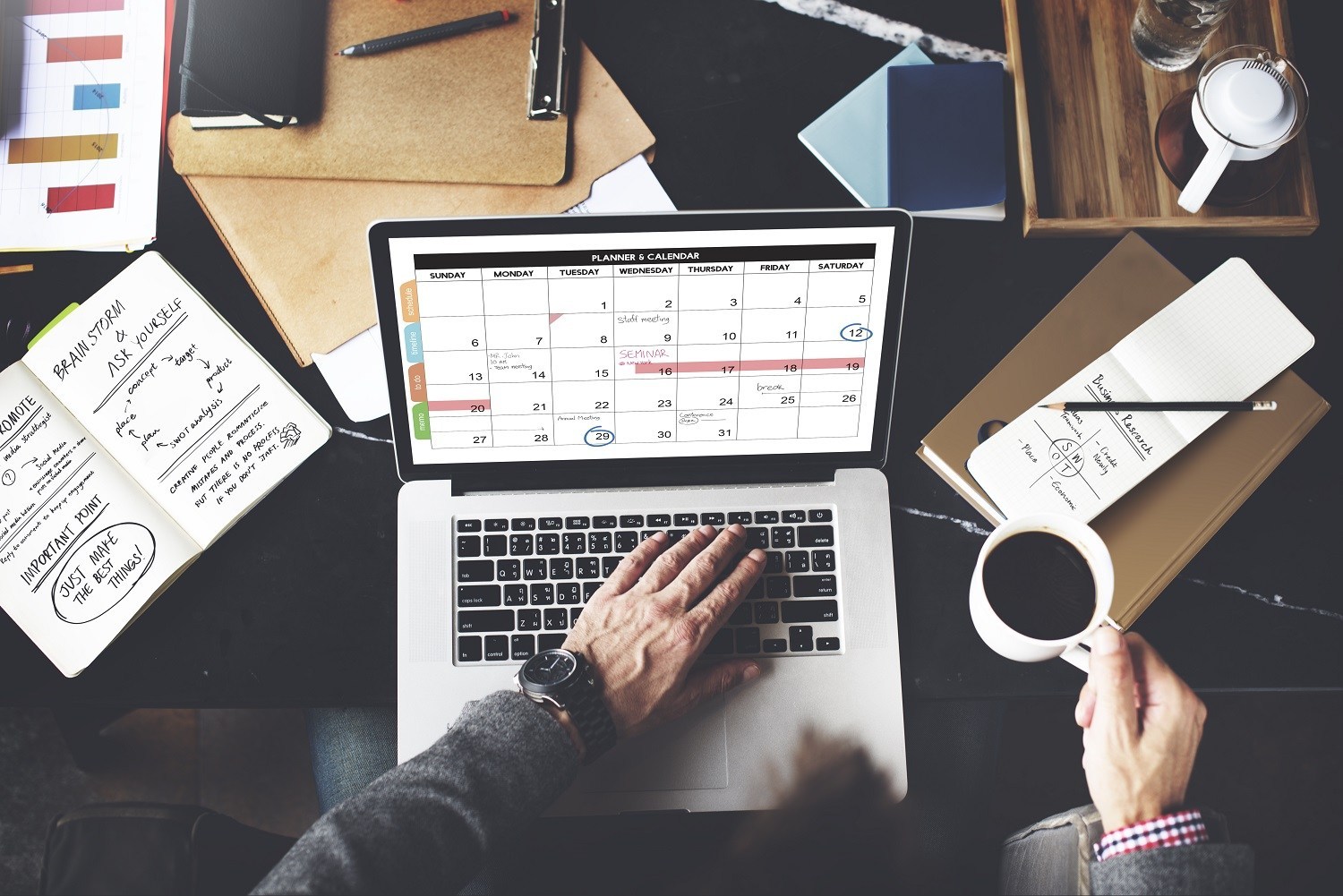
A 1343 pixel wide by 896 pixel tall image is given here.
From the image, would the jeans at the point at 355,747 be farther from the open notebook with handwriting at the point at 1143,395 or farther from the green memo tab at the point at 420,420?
the open notebook with handwriting at the point at 1143,395

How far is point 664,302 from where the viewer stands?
2.88 ft

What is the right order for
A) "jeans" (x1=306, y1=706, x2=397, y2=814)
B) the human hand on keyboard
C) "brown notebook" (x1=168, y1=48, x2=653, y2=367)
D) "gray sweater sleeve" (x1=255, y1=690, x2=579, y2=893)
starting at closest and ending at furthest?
"gray sweater sleeve" (x1=255, y1=690, x2=579, y2=893) → the human hand on keyboard → "brown notebook" (x1=168, y1=48, x2=653, y2=367) → "jeans" (x1=306, y1=706, x2=397, y2=814)

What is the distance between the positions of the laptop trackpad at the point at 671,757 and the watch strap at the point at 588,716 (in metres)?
0.04

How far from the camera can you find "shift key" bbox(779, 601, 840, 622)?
0.94m

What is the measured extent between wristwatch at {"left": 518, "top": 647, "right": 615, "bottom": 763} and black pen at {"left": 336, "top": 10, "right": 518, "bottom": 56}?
66cm

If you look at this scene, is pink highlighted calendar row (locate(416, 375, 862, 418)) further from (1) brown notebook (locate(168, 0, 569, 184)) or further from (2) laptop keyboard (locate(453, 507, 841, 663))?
(1) brown notebook (locate(168, 0, 569, 184))

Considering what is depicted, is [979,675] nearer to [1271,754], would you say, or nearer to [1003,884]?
[1003,884]

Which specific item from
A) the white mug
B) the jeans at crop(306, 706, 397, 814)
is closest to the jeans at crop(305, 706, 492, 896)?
the jeans at crop(306, 706, 397, 814)

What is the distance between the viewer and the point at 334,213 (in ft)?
3.39

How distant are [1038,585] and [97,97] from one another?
111 centimetres

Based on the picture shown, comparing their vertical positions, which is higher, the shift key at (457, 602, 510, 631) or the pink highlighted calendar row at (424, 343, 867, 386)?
the pink highlighted calendar row at (424, 343, 867, 386)

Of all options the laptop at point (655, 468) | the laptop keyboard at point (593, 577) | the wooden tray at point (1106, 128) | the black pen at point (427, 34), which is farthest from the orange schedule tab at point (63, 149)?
the wooden tray at point (1106, 128)

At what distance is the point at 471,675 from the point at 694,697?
0.22m

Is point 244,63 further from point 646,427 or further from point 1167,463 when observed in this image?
point 1167,463
